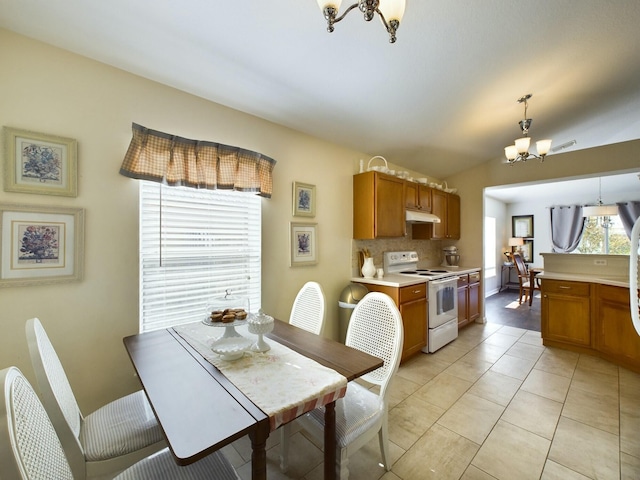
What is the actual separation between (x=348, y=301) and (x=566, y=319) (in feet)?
9.07

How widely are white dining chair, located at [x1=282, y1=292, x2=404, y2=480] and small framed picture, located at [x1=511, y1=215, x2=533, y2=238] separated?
306 inches

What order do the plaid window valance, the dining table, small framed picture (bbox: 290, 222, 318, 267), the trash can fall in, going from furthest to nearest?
the trash can, small framed picture (bbox: 290, 222, 318, 267), the plaid window valance, the dining table

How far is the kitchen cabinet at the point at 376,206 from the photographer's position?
10.1 ft

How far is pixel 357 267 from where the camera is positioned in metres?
3.34

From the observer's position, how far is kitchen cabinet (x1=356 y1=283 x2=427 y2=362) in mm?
2812

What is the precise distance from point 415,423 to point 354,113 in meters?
2.67

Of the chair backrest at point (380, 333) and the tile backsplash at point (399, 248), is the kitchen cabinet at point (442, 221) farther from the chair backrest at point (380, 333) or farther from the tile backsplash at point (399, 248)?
the chair backrest at point (380, 333)

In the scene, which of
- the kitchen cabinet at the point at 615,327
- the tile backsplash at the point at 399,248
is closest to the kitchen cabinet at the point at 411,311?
the tile backsplash at the point at 399,248

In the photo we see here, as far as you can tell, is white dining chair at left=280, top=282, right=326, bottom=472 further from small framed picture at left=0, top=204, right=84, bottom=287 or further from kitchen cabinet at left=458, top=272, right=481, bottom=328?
kitchen cabinet at left=458, top=272, right=481, bottom=328

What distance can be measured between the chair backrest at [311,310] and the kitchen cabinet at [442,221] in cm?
258

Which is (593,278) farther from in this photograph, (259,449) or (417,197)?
(259,449)

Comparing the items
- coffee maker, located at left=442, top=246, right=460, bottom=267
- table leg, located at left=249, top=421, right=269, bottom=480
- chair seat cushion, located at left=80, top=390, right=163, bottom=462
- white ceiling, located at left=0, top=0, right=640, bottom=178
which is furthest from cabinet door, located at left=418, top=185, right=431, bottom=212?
chair seat cushion, located at left=80, top=390, right=163, bottom=462

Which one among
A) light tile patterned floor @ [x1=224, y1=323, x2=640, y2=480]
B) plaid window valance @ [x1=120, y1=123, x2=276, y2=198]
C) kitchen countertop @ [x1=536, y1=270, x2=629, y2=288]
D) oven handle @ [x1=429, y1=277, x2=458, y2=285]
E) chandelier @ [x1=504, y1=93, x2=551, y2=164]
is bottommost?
light tile patterned floor @ [x1=224, y1=323, x2=640, y2=480]

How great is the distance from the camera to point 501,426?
6.33 ft
